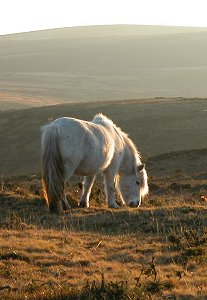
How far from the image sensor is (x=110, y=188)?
47.1 ft

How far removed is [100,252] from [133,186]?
5783 mm

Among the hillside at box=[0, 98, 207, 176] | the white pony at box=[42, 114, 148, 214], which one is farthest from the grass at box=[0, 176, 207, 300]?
the hillside at box=[0, 98, 207, 176]

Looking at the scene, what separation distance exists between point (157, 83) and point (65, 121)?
3923 inches

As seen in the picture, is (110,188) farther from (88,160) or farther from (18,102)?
(18,102)

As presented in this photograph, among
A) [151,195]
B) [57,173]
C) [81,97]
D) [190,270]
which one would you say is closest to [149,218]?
[57,173]

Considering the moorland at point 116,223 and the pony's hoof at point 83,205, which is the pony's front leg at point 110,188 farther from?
the pony's hoof at point 83,205

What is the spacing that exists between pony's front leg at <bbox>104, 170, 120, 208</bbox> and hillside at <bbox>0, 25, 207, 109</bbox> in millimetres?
73174

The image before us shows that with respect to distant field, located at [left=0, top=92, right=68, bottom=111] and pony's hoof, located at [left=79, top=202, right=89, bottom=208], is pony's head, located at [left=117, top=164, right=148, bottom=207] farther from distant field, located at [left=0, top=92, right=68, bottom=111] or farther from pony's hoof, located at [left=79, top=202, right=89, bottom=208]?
distant field, located at [left=0, top=92, right=68, bottom=111]

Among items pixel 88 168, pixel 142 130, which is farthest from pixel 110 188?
pixel 142 130

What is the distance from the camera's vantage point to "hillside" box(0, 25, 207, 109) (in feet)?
326

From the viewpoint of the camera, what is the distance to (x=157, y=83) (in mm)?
111062

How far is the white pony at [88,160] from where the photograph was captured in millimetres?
12172

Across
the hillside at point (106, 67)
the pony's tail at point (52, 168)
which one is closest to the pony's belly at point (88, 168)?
the pony's tail at point (52, 168)

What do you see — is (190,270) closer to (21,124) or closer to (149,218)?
(149,218)
